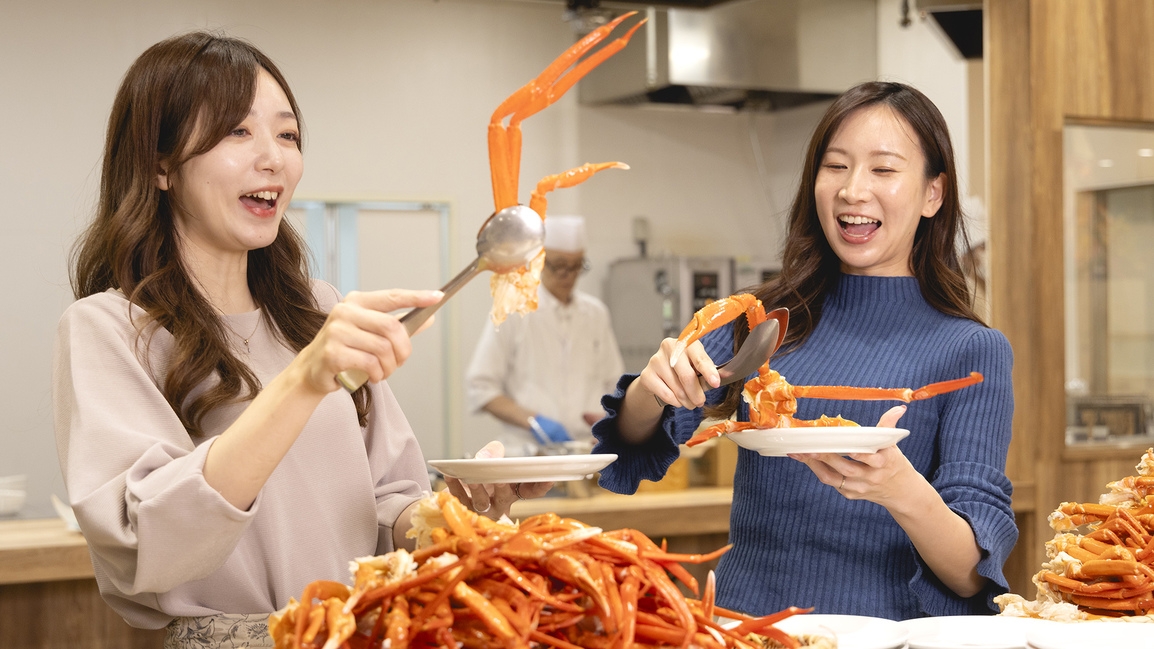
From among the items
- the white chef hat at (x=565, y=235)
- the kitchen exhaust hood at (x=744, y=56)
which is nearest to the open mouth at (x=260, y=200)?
the white chef hat at (x=565, y=235)

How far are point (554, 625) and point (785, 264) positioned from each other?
111cm

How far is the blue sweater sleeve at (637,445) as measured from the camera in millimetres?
1760

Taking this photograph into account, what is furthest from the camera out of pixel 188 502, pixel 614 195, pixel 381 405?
pixel 614 195

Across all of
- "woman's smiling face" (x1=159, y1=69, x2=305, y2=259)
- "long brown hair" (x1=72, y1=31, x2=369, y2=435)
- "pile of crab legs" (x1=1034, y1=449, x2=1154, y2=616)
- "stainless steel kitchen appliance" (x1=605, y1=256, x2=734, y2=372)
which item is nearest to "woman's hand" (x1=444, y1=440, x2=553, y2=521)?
"long brown hair" (x1=72, y1=31, x2=369, y2=435)

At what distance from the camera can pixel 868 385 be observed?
1696 millimetres

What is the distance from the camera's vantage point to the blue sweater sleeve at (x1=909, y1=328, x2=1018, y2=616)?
4.93 ft

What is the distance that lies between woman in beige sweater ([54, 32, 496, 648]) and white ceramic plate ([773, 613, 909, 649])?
17.6 inches

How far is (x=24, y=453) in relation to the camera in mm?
4871

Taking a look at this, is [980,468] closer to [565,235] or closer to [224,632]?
[224,632]

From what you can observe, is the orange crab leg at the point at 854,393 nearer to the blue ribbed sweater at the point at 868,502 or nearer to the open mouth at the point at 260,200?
the blue ribbed sweater at the point at 868,502

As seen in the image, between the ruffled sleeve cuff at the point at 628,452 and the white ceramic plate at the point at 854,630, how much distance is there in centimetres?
58

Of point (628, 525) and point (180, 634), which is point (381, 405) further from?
point (628, 525)

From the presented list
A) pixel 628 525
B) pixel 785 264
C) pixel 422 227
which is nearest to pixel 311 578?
pixel 785 264

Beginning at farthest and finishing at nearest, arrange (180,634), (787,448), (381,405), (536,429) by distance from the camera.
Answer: (536,429)
(381,405)
(180,634)
(787,448)
